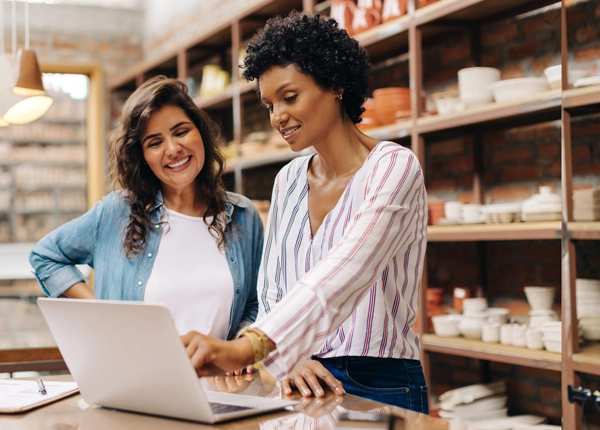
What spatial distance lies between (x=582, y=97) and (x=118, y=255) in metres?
1.54

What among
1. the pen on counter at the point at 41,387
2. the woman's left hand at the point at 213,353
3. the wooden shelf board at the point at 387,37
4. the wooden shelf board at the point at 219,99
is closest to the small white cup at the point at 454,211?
the wooden shelf board at the point at 387,37

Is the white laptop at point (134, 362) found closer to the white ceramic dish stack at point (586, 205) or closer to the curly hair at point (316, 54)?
the curly hair at point (316, 54)

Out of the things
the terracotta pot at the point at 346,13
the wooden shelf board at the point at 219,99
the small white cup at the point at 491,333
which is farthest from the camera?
the wooden shelf board at the point at 219,99

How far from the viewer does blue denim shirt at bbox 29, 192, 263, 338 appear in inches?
77.5

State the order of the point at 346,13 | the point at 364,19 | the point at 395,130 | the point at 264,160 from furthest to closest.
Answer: the point at 264,160 < the point at 346,13 < the point at 364,19 < the point at 395,130

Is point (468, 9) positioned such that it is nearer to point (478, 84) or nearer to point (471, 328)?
point (478, 84)

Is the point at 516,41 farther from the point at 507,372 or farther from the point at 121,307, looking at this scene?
the point at 121,307

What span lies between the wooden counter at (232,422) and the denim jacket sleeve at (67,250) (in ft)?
2.46

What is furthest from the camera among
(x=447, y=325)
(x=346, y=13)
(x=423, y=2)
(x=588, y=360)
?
(x=346, y=13)

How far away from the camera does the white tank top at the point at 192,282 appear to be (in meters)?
1.94

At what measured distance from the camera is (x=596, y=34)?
2.65m

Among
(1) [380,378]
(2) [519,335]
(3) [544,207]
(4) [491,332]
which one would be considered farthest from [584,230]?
(1) [380,378]

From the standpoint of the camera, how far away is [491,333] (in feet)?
9.12

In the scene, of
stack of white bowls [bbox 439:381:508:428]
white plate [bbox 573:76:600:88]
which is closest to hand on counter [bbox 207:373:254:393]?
white plate [bbox 573:76:600:88]
